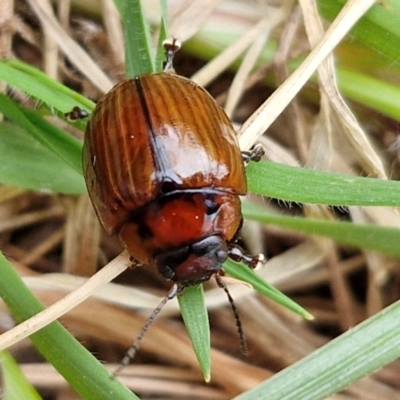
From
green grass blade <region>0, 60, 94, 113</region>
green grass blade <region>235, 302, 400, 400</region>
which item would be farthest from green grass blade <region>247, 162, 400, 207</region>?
green grass blade <region>0, 60, 94, 113</region>

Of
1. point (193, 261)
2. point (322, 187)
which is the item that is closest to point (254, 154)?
point (322, 187)

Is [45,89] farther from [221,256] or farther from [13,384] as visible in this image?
[13,384]

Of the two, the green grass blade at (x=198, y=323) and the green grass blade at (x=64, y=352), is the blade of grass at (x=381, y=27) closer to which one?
the green grass blade at (x=198, y=323)

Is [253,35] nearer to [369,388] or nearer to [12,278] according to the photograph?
[12,278]

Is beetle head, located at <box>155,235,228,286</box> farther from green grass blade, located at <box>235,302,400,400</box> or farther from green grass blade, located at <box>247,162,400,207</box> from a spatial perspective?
green grass blade, located at <box>235,302,400,400</box>

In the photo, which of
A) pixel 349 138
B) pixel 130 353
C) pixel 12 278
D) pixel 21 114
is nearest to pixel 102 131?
pixel 21 114

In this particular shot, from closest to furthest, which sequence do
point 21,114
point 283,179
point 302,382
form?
point 302,382
point 283,179
point 21,114
